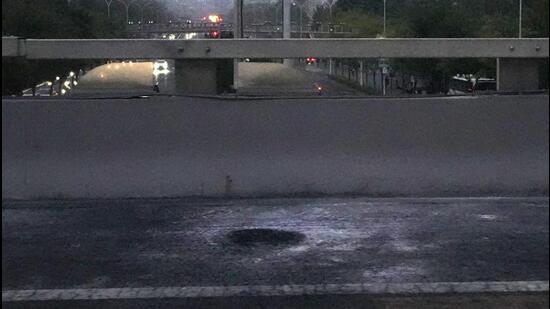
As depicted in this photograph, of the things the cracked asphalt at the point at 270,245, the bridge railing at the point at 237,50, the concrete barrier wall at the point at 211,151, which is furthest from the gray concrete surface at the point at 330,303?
the bridge railing at the point at 237,50

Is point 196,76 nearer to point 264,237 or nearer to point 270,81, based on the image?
point 264,237

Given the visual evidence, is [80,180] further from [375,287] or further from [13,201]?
[375,287]

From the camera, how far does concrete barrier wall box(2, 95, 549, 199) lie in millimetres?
7770

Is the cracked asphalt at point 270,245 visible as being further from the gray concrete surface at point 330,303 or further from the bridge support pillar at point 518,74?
the bridge support pillar at point 518,74

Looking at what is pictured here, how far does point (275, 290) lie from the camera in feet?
18.5

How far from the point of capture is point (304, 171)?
27.5ft

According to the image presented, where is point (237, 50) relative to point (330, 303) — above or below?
above

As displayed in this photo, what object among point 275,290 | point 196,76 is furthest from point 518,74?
point 275,290

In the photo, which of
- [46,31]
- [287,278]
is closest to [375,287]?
[287,278]

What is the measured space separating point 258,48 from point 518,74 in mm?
3675

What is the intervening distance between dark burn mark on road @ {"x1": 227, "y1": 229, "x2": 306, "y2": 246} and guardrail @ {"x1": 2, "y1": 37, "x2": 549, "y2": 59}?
3383 millimetres

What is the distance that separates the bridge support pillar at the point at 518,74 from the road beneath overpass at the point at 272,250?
126cm

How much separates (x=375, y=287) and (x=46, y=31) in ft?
40.2

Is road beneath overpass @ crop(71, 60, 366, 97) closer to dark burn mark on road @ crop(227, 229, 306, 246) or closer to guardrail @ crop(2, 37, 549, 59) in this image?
guardrail @ crop(2, 37, 549, 59)
